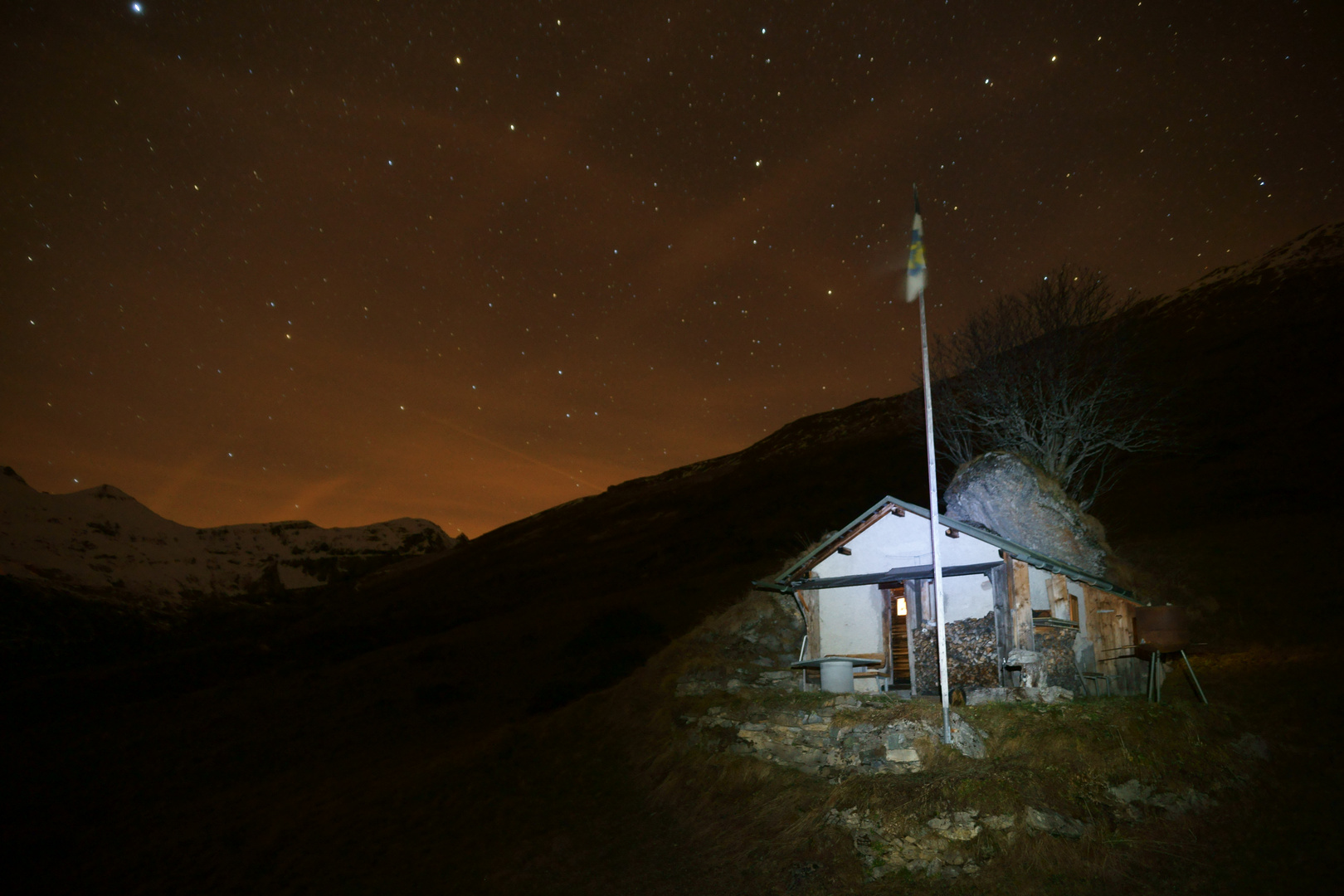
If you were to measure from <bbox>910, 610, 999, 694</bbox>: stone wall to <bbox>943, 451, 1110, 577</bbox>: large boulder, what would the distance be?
23.6ft

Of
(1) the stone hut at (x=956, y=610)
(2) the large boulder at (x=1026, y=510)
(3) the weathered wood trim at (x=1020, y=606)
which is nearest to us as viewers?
(3) the weathered wood trim at (x=1020, y=606)

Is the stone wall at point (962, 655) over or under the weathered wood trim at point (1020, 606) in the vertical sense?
under

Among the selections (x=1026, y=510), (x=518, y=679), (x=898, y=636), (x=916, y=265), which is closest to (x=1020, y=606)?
(x=898, y=636)

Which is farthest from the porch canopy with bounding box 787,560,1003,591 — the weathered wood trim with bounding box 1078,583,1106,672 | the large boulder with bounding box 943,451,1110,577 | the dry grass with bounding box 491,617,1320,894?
the large boulder with bounding box 943,451,1110,577

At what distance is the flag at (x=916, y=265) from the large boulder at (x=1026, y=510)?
1273cm

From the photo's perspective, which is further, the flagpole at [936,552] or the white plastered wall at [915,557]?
the white plastered wall at [915,557]

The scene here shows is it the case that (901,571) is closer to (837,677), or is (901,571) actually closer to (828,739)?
(837,677)

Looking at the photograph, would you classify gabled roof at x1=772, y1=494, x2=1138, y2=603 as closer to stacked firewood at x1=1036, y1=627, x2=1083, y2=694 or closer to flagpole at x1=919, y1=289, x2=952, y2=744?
stacked firewood at x1=1036, y1=627, x2=1083, y2=694

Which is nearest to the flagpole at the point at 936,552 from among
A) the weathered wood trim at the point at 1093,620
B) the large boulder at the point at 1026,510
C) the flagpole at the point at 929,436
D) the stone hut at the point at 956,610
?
the flagpole at the point at 929,436

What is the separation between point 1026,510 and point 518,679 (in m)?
25.9

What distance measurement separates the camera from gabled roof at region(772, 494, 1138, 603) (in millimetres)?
18328

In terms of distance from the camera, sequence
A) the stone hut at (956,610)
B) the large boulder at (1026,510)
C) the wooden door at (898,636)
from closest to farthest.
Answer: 1. the stone hut at (956,610)
2. the wooden door at (898,636)
3. the large boulder at (1026,510)

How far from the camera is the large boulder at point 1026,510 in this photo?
24641 mm

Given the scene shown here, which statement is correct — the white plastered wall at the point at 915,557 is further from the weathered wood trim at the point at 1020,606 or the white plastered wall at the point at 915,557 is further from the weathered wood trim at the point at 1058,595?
the weathered wood trim at the point at 1058,595
